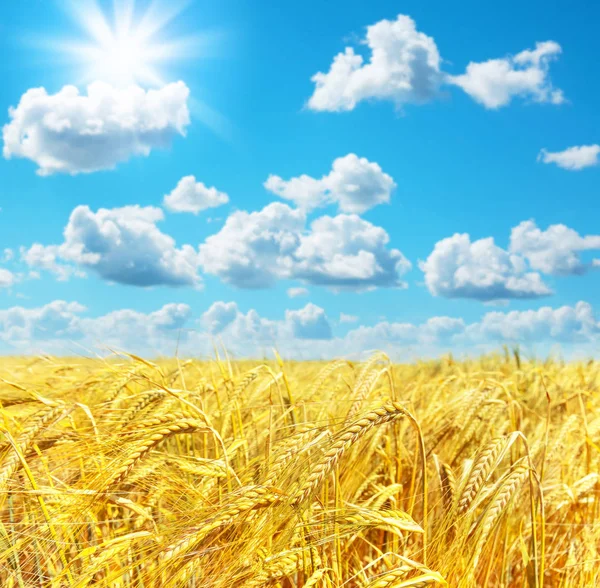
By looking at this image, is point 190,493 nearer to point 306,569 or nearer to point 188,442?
point 306,569

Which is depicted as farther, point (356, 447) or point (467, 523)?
point (356, 447)

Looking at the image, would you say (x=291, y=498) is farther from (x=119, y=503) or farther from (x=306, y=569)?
(x=119, y=503)

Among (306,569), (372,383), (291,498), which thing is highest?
(372,383)

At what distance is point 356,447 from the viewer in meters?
2.24

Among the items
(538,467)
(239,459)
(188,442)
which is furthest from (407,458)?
(188,442)

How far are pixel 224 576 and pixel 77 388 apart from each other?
1832 mm

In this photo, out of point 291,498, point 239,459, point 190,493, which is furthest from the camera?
point 239,459

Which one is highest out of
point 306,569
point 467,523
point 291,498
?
point 291,498

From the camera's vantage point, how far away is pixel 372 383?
2.32 meters

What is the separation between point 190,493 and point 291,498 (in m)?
0.64

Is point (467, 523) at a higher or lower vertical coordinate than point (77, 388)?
lower

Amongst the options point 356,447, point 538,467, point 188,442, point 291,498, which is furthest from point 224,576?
point 538,467

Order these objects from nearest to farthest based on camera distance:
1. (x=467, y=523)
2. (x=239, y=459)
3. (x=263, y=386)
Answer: (x=467, y=523) → (x=239, y=459) → (x=263, y=386)

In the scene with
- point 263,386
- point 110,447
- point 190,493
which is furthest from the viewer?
point 263,386
